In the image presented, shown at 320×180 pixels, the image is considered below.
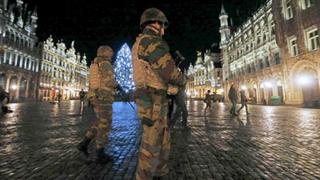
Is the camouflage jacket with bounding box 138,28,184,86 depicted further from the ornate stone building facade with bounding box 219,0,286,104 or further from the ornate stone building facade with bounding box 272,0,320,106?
the ornate stone building facade with bounding box 219,0,286,104

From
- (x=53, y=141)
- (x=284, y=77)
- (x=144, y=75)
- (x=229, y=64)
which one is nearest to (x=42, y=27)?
(x=229, y=64)

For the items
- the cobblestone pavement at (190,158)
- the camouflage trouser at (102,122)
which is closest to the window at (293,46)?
the cobblestone pavement at (190,158)

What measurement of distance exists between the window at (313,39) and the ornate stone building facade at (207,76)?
37.9 m

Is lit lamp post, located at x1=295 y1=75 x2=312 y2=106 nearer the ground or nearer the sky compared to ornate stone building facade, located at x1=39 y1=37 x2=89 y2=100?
nearer the ground

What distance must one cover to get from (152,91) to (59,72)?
72.2 meters

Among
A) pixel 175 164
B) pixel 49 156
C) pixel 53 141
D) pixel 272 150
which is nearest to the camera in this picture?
pixel 175 164

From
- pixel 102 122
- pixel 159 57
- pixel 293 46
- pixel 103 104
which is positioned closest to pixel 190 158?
pixel 102 122

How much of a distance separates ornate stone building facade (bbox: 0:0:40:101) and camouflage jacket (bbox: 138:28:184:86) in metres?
44.6

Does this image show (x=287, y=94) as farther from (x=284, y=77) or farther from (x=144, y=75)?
(x=144, y=75)

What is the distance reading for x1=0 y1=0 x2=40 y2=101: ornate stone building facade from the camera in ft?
137

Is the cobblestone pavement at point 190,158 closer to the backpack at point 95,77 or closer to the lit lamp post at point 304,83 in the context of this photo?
the backpack at point 95,77

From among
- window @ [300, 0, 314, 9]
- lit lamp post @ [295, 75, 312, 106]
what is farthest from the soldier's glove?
window @ [300, 0, 314, 9]

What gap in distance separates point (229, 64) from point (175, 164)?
50288 millimetres

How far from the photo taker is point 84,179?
11.2ft
